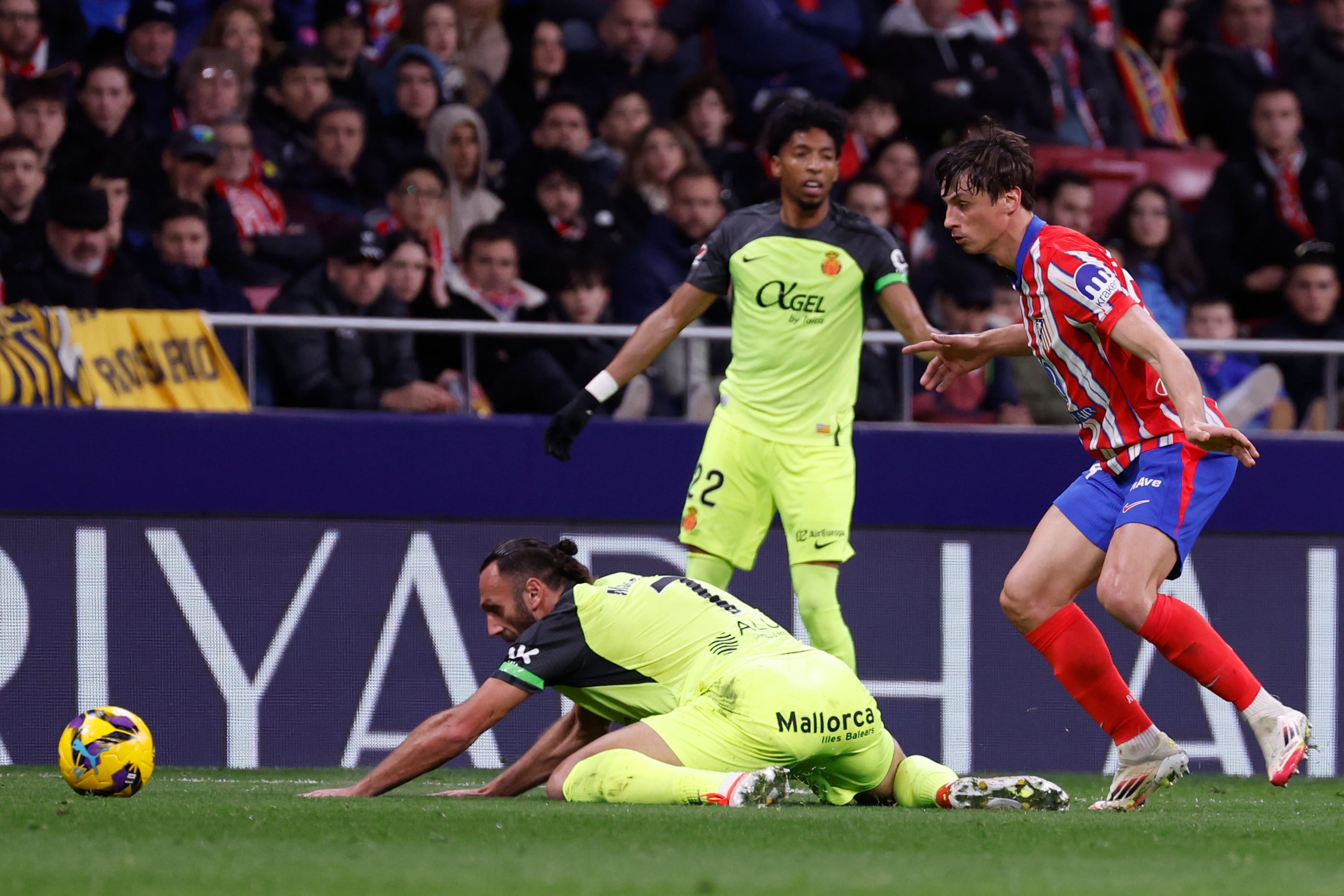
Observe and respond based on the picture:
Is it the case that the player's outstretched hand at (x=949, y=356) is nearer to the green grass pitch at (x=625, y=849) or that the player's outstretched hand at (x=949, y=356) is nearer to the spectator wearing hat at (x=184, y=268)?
the green grass pitch at (x=625, y=849)

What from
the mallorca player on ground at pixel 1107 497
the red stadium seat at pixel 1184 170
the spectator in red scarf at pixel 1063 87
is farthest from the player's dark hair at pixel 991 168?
the red stadium seat at pixel 1184 170

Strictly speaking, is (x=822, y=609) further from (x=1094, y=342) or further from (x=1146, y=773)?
(x=1094, y=342)

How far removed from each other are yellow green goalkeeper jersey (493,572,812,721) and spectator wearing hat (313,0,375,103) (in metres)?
5.40

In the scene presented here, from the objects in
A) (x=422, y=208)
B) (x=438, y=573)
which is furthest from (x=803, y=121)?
(x=422, y=208)

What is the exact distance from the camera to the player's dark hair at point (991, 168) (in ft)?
19.0

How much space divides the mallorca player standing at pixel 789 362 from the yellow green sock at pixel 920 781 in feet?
3.96

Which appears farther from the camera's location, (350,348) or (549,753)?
(350,348)

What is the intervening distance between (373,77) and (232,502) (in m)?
3.23

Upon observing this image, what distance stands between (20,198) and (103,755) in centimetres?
406

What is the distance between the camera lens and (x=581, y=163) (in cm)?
1051

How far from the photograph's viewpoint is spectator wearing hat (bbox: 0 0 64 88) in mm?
9961

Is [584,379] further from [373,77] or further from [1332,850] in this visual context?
[1332,850]

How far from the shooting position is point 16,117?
938 cm

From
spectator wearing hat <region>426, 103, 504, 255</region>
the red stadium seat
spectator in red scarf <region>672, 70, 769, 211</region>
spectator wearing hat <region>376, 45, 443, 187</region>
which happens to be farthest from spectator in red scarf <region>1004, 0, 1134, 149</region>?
spectator wearing hat <region>376, 45, 443, 187</region>
